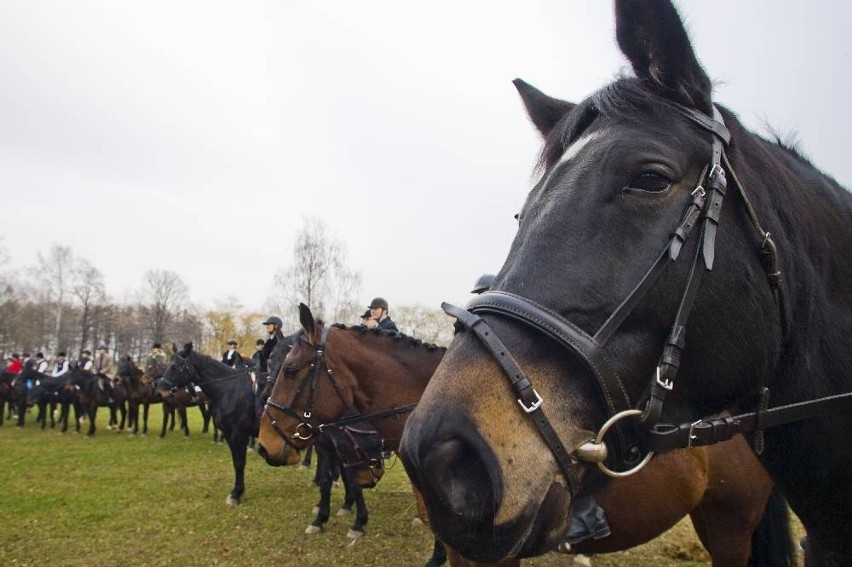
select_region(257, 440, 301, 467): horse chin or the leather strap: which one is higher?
the leather strap

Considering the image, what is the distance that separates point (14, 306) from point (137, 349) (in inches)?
1714

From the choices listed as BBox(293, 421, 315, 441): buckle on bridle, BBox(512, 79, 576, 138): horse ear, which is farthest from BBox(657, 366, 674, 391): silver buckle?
BBox(293, 421, 315, 441): buckle on bridle

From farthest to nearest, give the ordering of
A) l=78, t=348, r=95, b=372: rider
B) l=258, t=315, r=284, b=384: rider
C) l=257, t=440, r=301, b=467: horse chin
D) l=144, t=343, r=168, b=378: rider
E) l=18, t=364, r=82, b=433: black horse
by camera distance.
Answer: l=78, t=348, r=95, b=372: rider → l=18, t=364, r=82, b=433: black horse → l=144, t=343, r=168, b=378: rider → l=258, t=315, r=284, b=384: rider → l=257, t=440, r=301, b=467: horse chin

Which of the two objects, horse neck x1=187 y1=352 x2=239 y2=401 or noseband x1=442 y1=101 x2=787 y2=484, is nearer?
noseband x1=442 y1=101 x2=787 y2=484

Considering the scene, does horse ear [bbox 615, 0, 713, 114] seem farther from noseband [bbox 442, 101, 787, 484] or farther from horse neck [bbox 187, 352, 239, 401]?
horse neck [bbox 187, 352, 239, 401]

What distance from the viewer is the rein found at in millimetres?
1367

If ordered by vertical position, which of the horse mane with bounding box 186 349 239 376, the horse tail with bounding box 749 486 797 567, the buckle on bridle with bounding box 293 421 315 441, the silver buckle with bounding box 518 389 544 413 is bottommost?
the horse tail with bounding box 749 486 797 567

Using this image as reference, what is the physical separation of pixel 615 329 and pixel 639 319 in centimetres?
10

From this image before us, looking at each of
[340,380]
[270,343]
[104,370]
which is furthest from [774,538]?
[104,370]

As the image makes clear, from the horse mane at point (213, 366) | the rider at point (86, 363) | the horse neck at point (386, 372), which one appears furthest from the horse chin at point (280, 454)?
the rider at point (86, 363)

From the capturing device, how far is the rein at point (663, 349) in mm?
1367

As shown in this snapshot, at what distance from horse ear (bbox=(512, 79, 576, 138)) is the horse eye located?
2.74 ft

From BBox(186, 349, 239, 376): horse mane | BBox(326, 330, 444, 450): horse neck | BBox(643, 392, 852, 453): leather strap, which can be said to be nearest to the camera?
BBox(643, 392, 852, 453): leather strap

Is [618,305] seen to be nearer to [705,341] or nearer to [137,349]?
[705,341]
